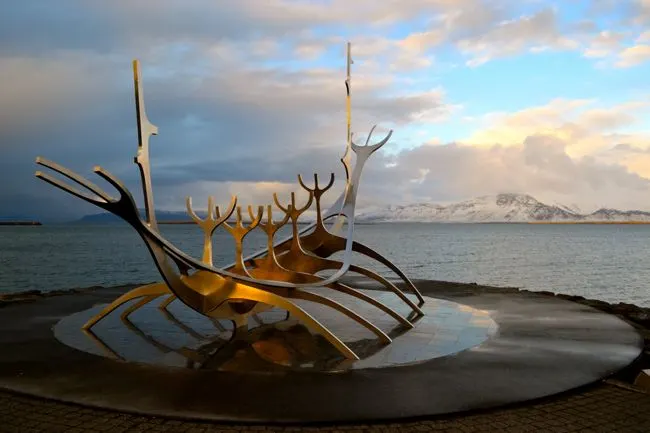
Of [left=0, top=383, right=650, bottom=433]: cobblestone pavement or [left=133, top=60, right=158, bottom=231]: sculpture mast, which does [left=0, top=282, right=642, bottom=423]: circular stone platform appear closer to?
[left=0, top=383, right=650, bottom=433]: cobblestone pavement

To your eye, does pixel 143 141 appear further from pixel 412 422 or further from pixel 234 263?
pixel 412 422

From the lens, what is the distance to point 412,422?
784 centimetres

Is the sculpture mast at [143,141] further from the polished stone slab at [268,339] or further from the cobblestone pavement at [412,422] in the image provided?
the cobblestone pavement at [412,422]

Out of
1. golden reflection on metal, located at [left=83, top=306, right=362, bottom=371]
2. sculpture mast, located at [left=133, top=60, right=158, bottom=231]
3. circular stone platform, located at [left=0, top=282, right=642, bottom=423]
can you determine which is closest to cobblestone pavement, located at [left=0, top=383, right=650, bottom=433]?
circular stone platform, located at [left=0, top=282, right=642, bottom=423]

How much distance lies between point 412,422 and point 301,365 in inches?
124

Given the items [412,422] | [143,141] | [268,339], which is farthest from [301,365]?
[143,141]

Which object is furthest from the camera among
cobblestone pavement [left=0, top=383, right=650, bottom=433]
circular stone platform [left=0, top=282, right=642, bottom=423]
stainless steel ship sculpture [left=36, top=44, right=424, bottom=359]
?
stainless steel ship sculpture [left=36, top=44, right=424, bottom=359]

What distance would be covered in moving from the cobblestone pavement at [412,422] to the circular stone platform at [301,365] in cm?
23

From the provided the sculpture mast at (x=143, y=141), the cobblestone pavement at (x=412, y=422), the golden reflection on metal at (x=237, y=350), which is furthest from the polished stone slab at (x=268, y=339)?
the sculpture mast at (x=143, y=141)

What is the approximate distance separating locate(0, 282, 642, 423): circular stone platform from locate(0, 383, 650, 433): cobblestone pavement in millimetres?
230

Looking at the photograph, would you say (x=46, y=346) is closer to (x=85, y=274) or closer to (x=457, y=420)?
(x=457, y=420)

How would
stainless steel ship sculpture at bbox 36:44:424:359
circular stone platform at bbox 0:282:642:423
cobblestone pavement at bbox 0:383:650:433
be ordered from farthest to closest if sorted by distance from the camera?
stainless steel ship sculpture at bbox 36:44:424:359 < circular stone platform at bbox 0:282:642:423 < cobblestone pavement at bbox 0:383:650:433

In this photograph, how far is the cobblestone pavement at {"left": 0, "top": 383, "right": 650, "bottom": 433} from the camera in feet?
24.8

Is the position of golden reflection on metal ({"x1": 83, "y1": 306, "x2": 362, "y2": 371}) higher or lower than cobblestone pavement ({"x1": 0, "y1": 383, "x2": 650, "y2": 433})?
lower
